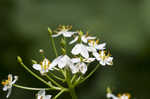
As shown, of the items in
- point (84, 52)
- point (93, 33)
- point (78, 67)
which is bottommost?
point (93, 33)

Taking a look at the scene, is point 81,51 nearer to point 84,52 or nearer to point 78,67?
point 84,52

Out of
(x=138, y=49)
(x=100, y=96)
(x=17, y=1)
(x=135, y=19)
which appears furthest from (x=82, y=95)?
(x=17, y=1)

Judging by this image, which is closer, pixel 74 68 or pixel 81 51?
pixel 74 68

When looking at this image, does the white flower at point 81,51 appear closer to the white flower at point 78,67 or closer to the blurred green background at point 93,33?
the white flower at point 78,67

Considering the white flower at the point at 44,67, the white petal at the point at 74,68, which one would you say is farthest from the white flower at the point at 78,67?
the white flower at the point at 44,67

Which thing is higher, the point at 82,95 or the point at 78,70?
the point at 78,70

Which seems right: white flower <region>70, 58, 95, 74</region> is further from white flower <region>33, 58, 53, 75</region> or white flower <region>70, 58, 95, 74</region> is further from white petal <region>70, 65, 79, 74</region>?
white flower <region>33, 58, 53, 75</region>

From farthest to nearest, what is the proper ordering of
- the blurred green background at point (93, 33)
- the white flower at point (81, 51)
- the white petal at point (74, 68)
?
the blurred green background at point (93, 33)
the white flower at point (81, 51)
the white petal at point (74, 68)

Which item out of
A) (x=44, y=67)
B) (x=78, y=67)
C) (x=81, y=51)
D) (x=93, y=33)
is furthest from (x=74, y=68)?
(x=93, y=33)

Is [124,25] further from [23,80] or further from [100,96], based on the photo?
[23,80]
